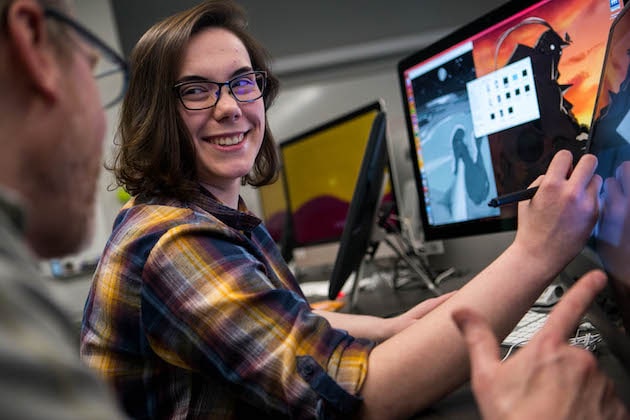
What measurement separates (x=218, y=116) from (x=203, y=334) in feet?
1.44

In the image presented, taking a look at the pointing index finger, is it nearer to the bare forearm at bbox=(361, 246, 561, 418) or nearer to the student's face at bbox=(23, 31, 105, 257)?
the bare forearm at bbox=(361, 246, 561, 418)

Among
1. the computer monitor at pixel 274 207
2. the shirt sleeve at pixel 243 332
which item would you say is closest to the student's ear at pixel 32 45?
the shirt sleeve at pixel 243 332

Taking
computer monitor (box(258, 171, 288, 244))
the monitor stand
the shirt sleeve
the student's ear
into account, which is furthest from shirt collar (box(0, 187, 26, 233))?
computer monitor (box(258, 171, 288, 244))

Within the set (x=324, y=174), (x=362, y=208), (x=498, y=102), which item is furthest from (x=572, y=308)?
(x=324, y=174)

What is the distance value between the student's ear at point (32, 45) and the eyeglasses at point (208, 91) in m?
0.51

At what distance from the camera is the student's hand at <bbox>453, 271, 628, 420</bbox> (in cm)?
45

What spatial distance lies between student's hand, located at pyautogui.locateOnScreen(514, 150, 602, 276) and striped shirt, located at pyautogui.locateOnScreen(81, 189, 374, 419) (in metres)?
0.25

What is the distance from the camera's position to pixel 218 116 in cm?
97

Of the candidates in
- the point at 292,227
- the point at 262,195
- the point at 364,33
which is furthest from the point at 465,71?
the point at 364,33

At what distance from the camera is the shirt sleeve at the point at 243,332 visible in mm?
636

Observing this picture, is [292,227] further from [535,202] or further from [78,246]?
[78,246]

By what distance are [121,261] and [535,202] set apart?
21.7 inches

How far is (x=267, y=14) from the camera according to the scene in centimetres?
376

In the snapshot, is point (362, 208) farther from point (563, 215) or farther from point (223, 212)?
point (563, 215)
